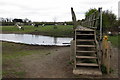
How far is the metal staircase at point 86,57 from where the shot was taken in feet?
20.3

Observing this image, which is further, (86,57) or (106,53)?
(86,57)

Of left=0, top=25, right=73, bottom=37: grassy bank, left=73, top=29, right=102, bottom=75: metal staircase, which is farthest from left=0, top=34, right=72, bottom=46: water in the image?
left=73, top=29, right=102, bottom=75: metal staircase

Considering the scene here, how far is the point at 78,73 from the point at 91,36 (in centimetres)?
257

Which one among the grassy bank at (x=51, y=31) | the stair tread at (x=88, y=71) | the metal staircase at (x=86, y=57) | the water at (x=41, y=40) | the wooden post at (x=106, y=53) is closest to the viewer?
the stair tread at (x=88, y=71)

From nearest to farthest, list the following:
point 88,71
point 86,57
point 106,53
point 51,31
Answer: point 88,71, point 106,53, point 86,57, point 51,31

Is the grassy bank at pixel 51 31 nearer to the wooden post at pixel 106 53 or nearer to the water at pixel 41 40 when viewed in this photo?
the water at pixel 41 40

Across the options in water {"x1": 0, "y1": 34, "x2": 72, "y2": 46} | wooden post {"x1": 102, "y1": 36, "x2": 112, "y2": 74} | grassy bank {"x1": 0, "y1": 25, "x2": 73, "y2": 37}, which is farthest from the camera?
grassy bank {"x1": 0, "y1": 25, "x2": 73, "y2": 37}

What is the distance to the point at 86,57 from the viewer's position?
260 inches

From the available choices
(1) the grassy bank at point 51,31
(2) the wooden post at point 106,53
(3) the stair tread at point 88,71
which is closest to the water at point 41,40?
(1) the grassy bank at point 51,31

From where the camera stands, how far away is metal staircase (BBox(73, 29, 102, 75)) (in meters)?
6.18

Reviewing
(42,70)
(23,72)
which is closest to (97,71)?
(42,70)

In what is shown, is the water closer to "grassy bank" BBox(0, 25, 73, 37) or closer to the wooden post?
"grassy bank" BBox(0, 25, 73, 37)

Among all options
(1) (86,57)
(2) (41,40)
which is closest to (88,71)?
(1) (86,57)

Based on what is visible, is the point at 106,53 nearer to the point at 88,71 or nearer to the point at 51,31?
the point at 88,71
